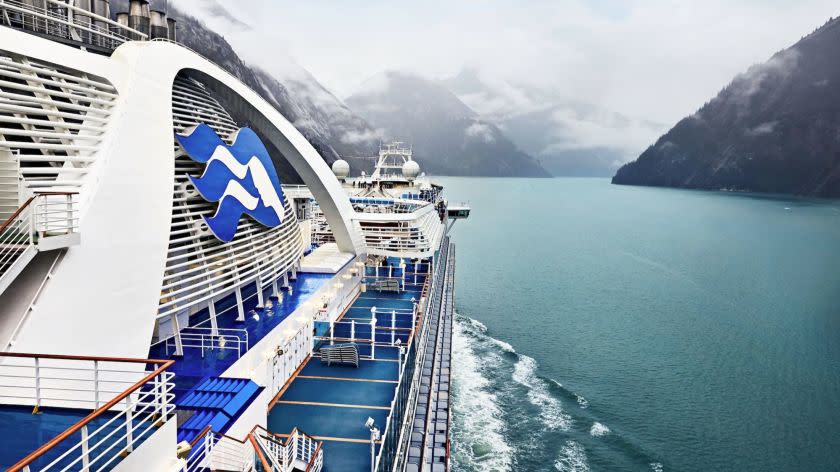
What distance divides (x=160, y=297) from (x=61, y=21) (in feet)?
22.2

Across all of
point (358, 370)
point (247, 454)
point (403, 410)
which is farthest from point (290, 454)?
point (358, 370)

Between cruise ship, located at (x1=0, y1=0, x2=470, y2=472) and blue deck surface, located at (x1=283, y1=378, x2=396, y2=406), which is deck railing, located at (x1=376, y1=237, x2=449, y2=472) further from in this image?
blue deck surface, located at (x1=283, y1=378, x2=396, y2=406)

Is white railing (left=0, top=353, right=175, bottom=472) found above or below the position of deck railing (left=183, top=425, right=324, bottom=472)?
above

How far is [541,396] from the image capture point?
23641mm

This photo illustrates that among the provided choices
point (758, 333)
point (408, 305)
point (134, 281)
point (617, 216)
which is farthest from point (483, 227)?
point (134, 281)

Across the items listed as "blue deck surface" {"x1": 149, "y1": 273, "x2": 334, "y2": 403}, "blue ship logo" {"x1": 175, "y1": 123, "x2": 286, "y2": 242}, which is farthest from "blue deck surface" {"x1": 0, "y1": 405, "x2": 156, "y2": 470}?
"blue ship logo" {"x1": 175, "y1": 123, "x2": 286, "y2": 242}

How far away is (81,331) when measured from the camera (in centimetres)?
917

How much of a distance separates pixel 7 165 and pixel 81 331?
3346 millimetres

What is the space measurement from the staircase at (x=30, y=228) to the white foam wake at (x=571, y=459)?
17.4 metres

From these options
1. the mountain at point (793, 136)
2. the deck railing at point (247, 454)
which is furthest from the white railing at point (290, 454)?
the mountain at point (793, 136)

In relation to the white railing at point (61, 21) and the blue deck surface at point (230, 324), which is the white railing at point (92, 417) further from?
the white railing at point (61, 21)

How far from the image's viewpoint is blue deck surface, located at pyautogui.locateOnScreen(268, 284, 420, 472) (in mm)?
11109

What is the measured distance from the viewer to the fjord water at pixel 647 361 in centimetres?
1975

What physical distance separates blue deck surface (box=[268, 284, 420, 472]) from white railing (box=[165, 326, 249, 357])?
1.98 meters
